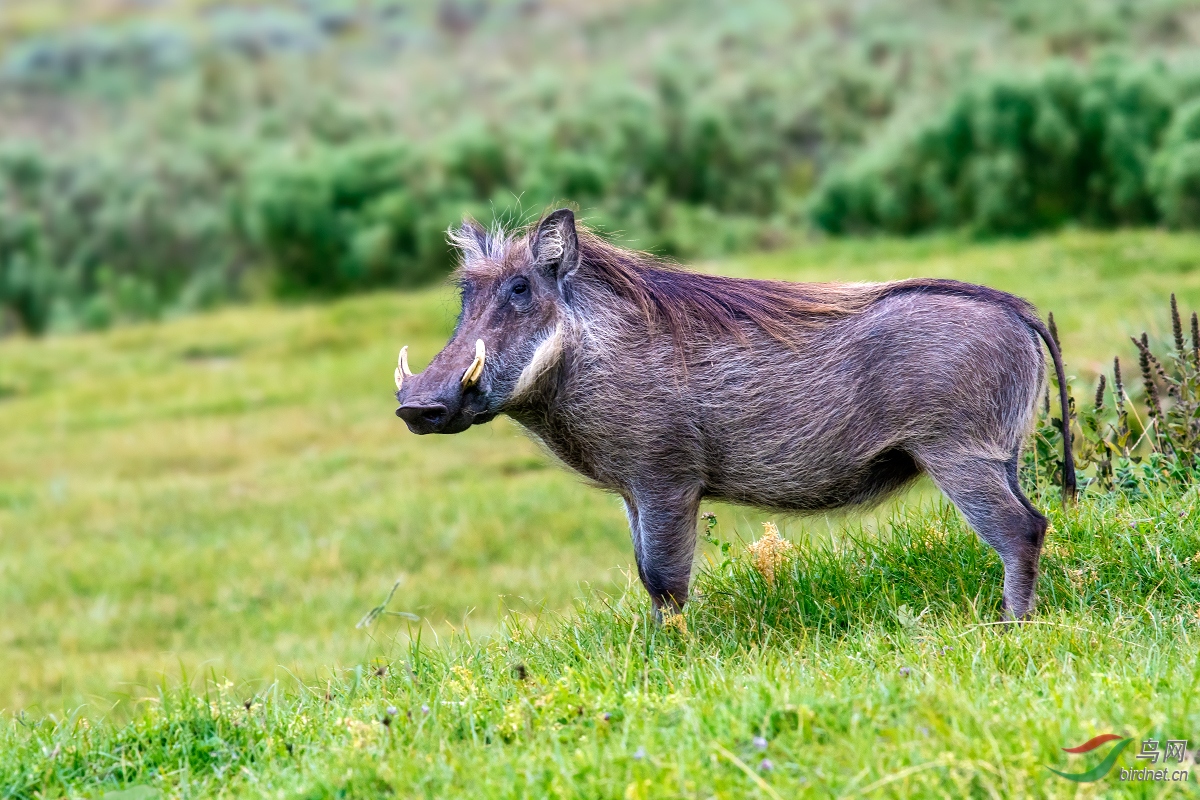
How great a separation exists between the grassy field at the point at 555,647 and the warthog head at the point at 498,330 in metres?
0.62

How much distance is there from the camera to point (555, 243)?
13.1 ft

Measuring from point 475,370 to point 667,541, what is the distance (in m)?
0.78

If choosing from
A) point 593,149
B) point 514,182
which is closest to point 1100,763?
point 514,182

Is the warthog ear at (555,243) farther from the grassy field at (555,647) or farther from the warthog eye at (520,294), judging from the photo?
the grassy field at (555,647)

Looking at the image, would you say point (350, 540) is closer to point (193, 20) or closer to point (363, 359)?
point (363, 359)

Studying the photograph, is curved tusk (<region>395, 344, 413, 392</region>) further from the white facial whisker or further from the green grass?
the green grass

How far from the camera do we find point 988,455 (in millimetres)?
3785

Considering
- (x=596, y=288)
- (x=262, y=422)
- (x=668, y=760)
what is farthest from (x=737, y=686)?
(x=262, y=422)

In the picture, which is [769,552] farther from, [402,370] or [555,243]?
[402,370]

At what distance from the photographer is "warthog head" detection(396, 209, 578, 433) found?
3.70 meters

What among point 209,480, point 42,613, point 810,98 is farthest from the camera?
point 810,98

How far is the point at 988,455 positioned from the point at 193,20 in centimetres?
2606

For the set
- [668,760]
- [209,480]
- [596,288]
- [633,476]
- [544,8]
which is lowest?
[209,480]

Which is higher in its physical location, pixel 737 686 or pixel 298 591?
pixel 737 686
